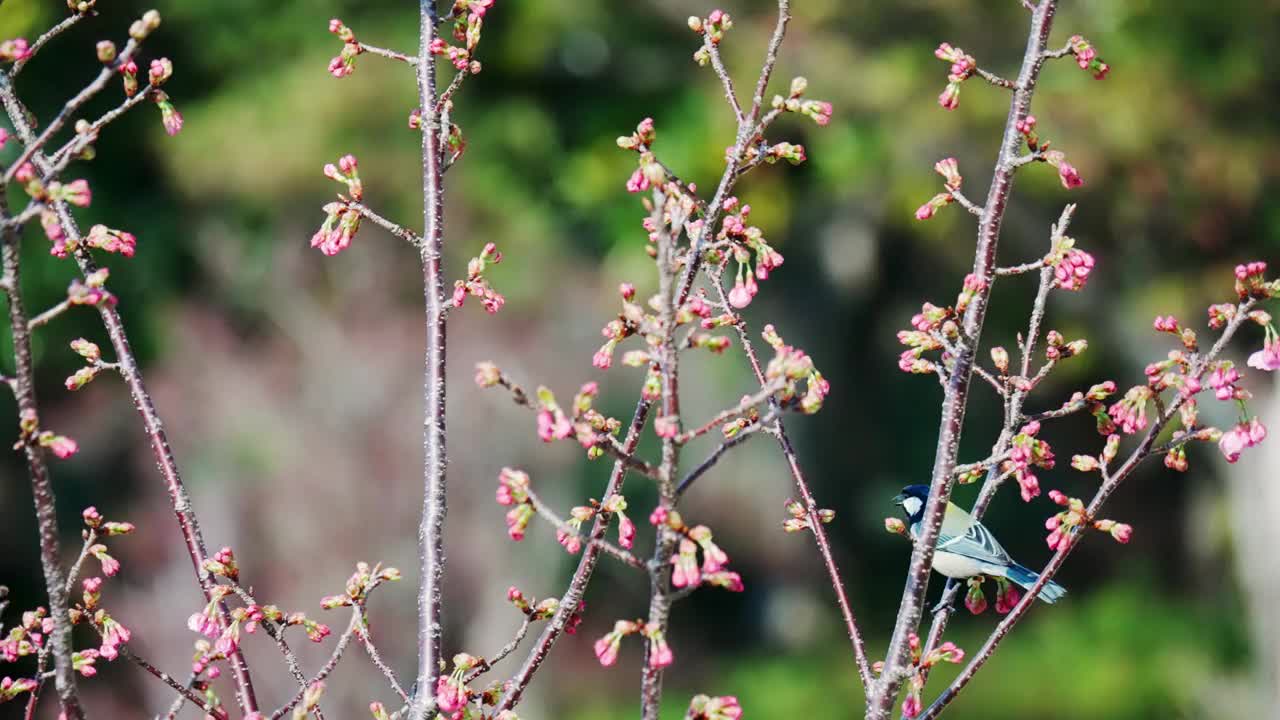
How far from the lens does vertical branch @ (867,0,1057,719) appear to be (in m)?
1.20

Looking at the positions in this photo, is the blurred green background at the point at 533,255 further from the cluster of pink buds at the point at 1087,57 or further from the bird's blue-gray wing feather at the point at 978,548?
the cluster of pink buds at the point at 1087,57

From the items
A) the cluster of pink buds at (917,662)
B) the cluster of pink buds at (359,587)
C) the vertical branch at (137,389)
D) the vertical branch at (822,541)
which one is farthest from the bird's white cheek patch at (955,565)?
the vertical branch at (137,389)

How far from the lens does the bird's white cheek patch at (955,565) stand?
6.89ft

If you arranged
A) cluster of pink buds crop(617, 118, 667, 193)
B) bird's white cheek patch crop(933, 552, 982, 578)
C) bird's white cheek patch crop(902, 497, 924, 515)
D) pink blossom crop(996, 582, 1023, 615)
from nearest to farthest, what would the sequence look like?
cluster of pink buds crop(617, 118, 667, 193) → pink blossom crop(996, 582, 1023, 615) → bird's white cheek patch crop(933, 552, 982, 578) → bird's white cheek patch crop(902, 497, 924, 515)

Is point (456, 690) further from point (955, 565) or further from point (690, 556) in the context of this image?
point (955, 565)

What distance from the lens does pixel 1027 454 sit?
120 cm

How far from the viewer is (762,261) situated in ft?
3.78

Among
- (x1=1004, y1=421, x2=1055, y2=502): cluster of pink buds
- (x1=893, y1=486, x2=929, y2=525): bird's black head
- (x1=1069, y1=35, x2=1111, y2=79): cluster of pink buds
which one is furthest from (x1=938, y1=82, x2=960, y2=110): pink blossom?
(x1=893, y1=486, x2=929, y2=525): bird's black head

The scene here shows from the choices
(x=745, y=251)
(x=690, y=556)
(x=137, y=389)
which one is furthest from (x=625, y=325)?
(x=137, y=389)

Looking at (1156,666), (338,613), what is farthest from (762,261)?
(1156,666)

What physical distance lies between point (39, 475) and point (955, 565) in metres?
1.56

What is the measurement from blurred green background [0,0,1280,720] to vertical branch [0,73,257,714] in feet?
9.90

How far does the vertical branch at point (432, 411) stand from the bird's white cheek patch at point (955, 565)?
1.08 meters

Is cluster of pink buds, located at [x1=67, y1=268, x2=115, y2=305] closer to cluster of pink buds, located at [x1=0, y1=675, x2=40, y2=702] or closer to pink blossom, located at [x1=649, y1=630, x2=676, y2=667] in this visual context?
cluster of pink buds, located at [x1=0, y1=675, x2=40, y2=702]
